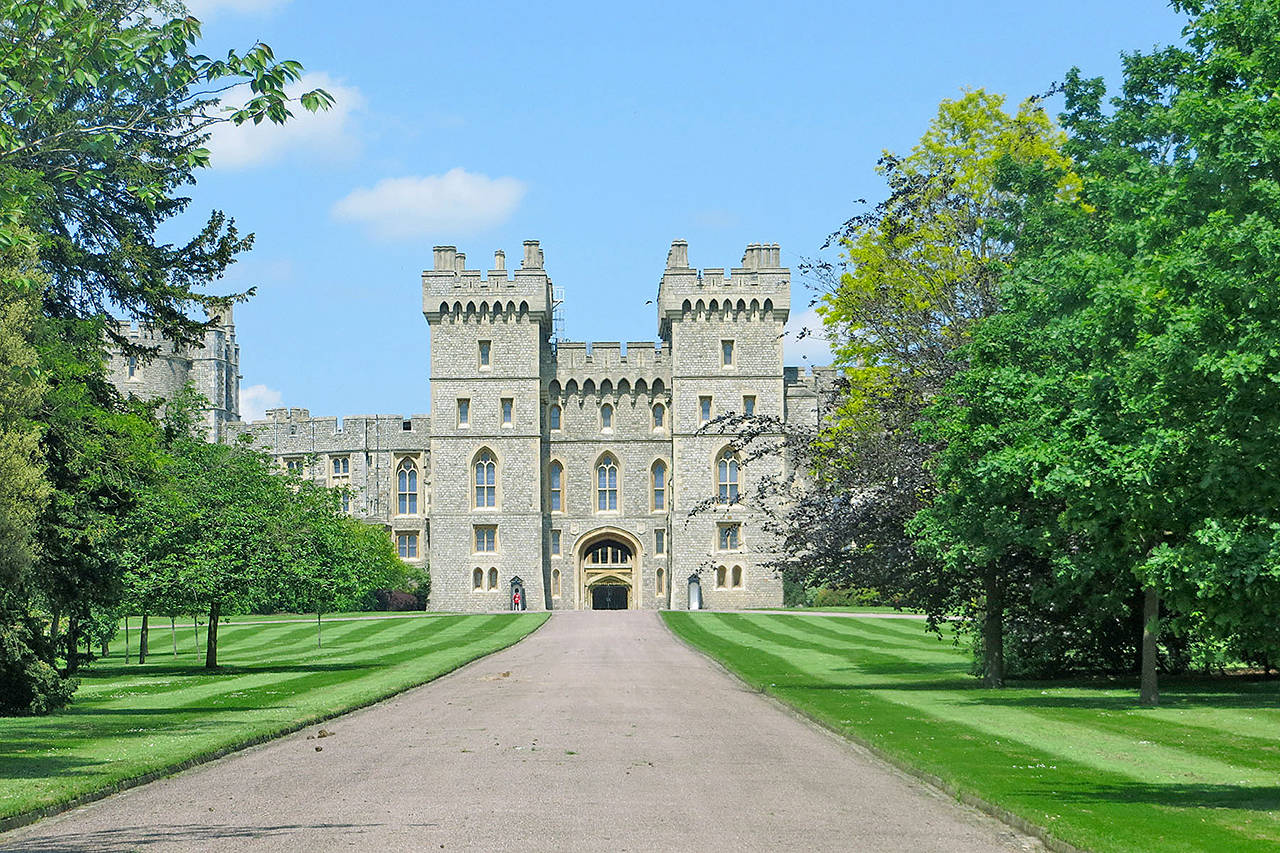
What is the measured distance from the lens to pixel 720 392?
78.2 meters

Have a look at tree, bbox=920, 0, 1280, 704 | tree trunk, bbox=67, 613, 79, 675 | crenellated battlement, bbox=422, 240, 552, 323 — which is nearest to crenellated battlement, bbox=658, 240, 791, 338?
crenellated battlement, bbox=422, 240, 552, 323

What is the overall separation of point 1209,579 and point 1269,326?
244cm

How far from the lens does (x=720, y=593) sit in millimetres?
76750

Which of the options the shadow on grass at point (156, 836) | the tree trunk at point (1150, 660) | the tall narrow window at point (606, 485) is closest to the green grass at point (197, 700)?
the shadow on grass at point (156, 836)

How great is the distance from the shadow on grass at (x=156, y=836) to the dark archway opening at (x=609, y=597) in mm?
71425

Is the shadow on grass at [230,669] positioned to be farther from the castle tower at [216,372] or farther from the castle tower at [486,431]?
the castle tower at [216,372]

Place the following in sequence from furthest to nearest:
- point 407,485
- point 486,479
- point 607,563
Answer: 1. point 407,485
2. point 607,563
3. point 486,479

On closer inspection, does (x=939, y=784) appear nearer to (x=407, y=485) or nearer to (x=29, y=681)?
(x=29, y=681)

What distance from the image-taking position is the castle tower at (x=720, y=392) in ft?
253

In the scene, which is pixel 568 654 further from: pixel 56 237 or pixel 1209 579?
pixel 1209 579

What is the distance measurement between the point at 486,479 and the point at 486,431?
273cm

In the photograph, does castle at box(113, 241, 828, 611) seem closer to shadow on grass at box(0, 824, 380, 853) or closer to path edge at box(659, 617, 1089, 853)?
path edge at box(659, 617, 1089, 853)

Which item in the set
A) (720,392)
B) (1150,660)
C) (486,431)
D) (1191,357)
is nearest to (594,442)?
(486,431)

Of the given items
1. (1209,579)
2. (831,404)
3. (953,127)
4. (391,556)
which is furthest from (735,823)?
(391,556)
